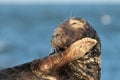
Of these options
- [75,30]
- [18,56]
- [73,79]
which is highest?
[18,56]

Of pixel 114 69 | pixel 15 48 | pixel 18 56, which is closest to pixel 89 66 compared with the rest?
pixel 114 69

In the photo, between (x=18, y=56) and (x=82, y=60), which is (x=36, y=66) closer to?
(x=82, y=60)

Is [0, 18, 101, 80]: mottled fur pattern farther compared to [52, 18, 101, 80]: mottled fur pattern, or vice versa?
[52, 18, 101, 80]: mottled fur pattern

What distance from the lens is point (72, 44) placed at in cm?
859

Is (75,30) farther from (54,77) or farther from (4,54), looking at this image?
(4,54)

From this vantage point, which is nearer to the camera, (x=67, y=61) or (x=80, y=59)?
(x=67, y=61)

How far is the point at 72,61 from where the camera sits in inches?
341

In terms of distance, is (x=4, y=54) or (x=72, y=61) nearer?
(x=72, y=61)

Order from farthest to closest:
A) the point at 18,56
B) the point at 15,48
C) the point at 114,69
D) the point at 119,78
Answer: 1. the point at 15,48
2. the point at 18,56
3. the point at 114,69
4. the point at 119,78

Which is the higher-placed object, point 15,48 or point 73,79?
point 15,48

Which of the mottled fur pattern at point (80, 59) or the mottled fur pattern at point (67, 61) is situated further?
the mottled fur pattern at point (80, 59)

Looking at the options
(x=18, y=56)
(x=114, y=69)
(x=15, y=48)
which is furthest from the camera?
(x=15, y=48)

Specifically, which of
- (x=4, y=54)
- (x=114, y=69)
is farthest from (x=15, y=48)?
(x=114, y=69)

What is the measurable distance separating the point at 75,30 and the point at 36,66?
0.76 m
